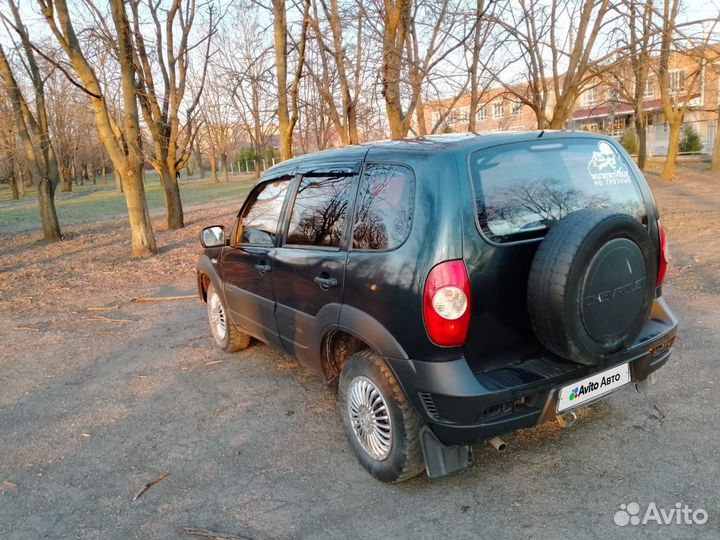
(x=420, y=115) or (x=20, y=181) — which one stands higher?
(x=20, y=181)

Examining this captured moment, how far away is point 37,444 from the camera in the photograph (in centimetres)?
371

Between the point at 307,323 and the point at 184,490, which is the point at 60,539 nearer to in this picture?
the point at 184,490

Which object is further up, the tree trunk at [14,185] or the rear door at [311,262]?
the tree trunk at [14,185]

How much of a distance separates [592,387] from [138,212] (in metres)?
10.2

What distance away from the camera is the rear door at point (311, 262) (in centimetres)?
323

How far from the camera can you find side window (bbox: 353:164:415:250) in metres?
2.78

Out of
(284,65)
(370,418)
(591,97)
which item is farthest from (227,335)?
(591,97)

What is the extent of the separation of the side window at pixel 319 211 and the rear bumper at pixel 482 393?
0.97 meters

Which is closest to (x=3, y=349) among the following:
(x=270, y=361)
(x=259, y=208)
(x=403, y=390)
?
(x=270, y=361)

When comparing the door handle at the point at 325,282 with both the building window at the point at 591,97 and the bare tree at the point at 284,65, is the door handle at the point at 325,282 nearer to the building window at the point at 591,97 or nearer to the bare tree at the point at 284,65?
the bare tree at the point at 284,65

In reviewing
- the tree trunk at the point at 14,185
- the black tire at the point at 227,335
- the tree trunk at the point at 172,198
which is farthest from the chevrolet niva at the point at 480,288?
the tree trunk at the point at 14,185

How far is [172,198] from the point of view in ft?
52.9

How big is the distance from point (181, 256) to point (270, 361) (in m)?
6.87

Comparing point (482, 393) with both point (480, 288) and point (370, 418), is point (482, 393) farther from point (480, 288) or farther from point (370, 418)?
point (370, 418)
